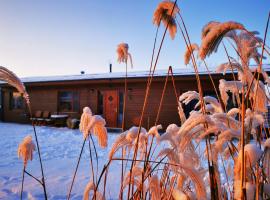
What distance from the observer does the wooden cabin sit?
11.8 metres

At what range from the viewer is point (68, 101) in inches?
596

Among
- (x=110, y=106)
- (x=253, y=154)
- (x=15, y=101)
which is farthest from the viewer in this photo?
(x=15, y=101)

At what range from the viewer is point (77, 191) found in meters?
3.36

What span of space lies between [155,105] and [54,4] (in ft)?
24.5

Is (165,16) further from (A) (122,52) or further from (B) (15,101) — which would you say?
(B) (15,101)

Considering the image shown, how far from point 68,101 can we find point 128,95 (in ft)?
15.9

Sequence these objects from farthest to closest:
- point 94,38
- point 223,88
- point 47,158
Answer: point 94,38 → point 47,158 → point 223,88

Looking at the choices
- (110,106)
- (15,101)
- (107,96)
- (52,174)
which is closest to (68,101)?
(107,96)

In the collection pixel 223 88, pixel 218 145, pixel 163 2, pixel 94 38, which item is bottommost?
pixel 218 145

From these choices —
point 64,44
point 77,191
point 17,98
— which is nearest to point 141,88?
point 64,44

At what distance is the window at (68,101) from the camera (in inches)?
584

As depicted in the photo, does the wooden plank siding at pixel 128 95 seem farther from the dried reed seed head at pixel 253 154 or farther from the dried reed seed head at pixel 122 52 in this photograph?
the dried reed seed head at pixel 253 154

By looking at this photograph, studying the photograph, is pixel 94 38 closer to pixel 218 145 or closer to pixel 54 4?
pixel 54 4

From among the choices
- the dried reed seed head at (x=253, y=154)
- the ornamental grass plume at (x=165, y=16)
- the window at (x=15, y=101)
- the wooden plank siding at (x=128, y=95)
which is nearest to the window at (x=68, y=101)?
the wooden plank siding at (x=128, y=95)
